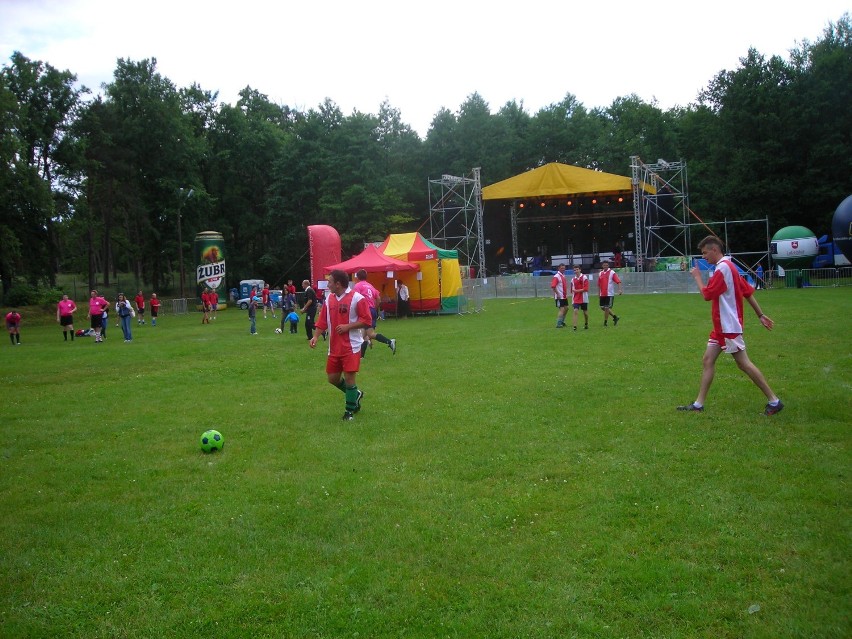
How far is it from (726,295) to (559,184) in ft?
119

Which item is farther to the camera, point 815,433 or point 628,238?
point 628,238

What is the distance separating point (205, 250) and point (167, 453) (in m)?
37.5

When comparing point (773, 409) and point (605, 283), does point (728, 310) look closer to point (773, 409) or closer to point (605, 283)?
point (773, 409)

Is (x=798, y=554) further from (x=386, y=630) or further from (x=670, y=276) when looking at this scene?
(x=670, y=276)

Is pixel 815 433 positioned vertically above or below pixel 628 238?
below

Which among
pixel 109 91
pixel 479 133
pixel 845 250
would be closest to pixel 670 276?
pixel 845 250

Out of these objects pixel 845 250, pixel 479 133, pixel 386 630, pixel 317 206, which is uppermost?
pixel 479 133

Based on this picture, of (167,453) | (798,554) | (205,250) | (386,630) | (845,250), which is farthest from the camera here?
(205,250)

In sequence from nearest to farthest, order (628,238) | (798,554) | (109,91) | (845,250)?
(798,554) < (845,250) < (628,238) < (109,91)

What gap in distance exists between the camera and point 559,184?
42.9 metres

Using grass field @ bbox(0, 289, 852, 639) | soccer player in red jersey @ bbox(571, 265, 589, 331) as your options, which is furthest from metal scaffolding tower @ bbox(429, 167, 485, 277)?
grass field @ bbox(0, 289, 852, 639)

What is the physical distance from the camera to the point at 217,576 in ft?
14.4

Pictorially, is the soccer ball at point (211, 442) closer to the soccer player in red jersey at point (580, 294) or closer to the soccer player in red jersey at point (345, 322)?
the soccer player in red jersey at point (345, 322)

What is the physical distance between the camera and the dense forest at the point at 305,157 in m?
44.3
